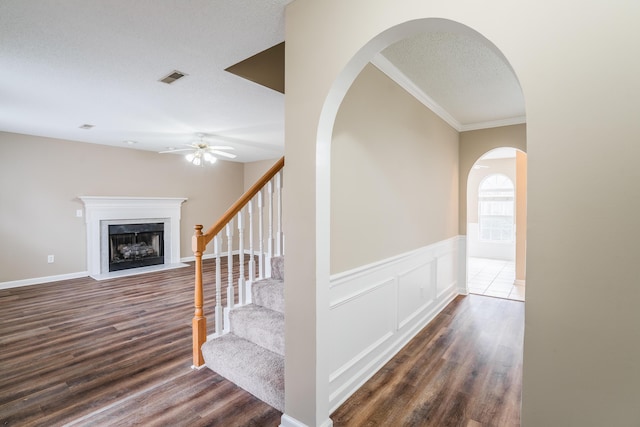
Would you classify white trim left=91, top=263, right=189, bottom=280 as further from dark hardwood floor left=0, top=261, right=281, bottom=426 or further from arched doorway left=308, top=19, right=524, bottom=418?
arched doorway left=308, top=19, right=524, bottom=418

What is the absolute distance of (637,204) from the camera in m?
0.83

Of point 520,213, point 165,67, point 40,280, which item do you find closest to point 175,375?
point 165,67

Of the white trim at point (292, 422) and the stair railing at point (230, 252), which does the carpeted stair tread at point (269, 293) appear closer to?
the stair railing at point (230, 252)

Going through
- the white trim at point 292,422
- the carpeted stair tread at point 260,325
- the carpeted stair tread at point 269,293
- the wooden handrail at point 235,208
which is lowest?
the white trim at point 292,422

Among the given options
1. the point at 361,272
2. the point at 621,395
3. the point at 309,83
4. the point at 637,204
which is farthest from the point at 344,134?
the point at 621,395

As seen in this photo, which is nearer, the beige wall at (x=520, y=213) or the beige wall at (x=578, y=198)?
the beige wall at (x=578, y=198)

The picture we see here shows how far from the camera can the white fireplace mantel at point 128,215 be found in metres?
5.62

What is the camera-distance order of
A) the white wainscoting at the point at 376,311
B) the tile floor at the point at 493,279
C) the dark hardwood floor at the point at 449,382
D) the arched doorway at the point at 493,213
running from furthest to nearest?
A: the arched doorway at the point at 493,213 → the tile floor at the point at 493,279 → the white wainscoting at the point at 376,311 → the dark hardwood floor at the point at 449,382

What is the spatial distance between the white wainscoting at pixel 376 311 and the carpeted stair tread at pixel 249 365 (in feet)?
1.27

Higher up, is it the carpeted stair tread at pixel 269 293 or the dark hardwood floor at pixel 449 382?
the carpeted stair tread at pixel 269 293

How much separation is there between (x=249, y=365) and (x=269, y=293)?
0.63 metres

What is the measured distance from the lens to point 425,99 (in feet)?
10.7

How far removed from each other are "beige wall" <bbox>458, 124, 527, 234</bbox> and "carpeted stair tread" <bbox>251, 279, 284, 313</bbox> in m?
3.15

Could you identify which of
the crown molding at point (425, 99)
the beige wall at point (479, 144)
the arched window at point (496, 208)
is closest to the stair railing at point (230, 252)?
the crown molding at point (425, 99)
